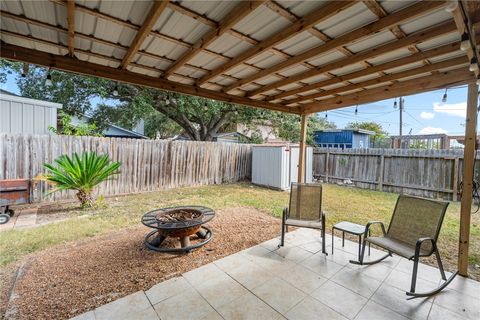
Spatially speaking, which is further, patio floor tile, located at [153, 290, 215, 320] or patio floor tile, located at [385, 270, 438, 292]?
patio floor tile, located at [385, 270, 438, 292]

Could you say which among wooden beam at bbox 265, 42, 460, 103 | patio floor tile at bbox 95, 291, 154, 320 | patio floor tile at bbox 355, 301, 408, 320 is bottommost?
patio floor tile at bbox 95, 291, 154, 320

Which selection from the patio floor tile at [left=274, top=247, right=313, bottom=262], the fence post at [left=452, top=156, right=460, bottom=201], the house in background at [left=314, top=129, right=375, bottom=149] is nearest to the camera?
the patio floor tile at [left=274, top=247, right=313, bottom=262]

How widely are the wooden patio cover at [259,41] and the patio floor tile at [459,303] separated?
0.54 m

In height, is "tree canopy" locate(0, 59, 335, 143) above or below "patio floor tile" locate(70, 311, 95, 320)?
above

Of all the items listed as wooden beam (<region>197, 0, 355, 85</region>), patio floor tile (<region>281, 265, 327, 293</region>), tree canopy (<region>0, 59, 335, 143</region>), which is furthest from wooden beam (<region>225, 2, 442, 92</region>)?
tree canopy (<region>0, 59, 335, 143</region>)

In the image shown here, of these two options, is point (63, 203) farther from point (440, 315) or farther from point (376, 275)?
point (440, 315)

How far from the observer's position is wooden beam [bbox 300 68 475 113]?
2.67m

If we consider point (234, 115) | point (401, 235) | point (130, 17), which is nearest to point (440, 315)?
point (401, 235)

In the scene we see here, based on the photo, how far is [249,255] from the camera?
3021 millimetres

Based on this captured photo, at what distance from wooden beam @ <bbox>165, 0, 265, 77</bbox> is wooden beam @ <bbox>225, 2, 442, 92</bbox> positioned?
97 cm

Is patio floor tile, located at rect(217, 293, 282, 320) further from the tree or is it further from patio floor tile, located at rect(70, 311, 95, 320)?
the tree

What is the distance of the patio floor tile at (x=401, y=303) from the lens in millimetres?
2002

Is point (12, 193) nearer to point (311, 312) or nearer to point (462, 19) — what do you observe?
point (311, 312)

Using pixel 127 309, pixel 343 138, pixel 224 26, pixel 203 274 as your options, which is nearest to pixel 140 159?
pixel 203 274
